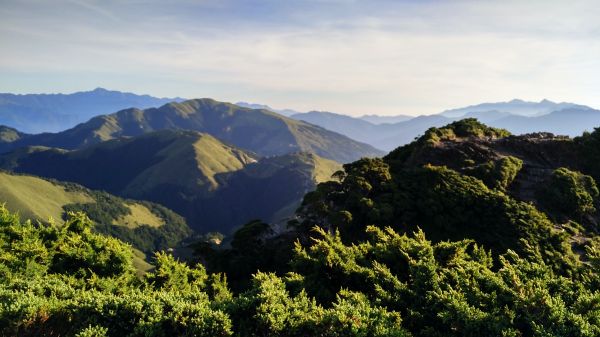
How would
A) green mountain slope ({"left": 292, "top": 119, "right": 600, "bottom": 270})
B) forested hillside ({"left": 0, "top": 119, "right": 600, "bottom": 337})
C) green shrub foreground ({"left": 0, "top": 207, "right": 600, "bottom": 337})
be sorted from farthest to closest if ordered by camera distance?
green mountain slope ({"left": 292, "top": 119, "right": 600, "bottom": 270})
forested hillside ({"left": 0, "top": 119, "right": 600, "bottom": 337})
green shrub foreground ({"left": 0, "top": 207, "right": 600, "bottom": 337})

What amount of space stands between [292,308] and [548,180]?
49.7m

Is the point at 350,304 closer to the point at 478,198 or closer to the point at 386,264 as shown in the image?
the point at 386,264

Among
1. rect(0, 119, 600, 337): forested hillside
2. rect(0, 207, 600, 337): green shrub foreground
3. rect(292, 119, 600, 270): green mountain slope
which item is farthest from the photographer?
rect(292, 119, 600, 270): green mountain slope

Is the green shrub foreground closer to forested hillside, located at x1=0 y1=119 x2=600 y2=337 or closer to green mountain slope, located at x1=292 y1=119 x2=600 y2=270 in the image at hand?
forested hillside, located at x1=0 y1=119 x2=600 y2=337

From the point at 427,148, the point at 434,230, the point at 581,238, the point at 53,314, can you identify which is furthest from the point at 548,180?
the point at 53,314

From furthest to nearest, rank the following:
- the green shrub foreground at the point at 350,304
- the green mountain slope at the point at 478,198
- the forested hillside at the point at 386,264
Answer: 1. the green mountain slope at the point at 478,198
2. the forested hillside at the point at 386,264
3. the green shrub foreground at the point at 350,304

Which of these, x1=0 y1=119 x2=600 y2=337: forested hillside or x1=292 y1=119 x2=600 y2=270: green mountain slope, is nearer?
x1=0 y1=119 x2=600 y2=337: forested hillside

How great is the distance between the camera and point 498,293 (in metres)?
21.0

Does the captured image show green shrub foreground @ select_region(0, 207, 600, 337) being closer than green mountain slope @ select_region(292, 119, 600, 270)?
Yes

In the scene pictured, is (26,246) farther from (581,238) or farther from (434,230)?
(581,238)

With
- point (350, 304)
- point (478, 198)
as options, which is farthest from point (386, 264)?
point (478, 198)

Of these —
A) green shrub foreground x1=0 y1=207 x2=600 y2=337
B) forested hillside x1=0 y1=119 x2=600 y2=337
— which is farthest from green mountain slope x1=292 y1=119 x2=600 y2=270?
green shrub foreground x1=0 y1=207 x2=600 y2=337

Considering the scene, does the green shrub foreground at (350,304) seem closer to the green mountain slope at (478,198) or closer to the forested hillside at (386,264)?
the forested hillside at (386,264)

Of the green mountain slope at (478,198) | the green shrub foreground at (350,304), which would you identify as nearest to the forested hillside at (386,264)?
the green shrub foreground at (350,304)
